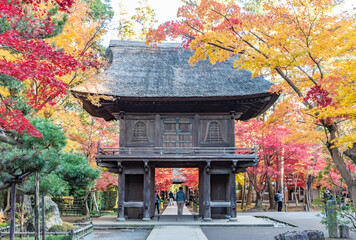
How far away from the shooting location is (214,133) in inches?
763

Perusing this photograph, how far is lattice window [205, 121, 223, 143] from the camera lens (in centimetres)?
1931

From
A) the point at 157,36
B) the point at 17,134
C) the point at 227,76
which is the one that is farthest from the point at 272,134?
the point at 17,134

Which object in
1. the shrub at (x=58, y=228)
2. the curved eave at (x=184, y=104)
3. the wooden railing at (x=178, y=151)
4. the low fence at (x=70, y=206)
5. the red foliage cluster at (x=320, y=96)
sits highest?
the curved eave at (x=184, y=104)

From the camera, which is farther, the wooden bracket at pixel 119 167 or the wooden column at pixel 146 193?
the wooden column at pixel 146 193

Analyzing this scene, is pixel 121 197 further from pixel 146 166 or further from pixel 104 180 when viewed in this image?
pixel 104 180

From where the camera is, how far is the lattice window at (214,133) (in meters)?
19.3

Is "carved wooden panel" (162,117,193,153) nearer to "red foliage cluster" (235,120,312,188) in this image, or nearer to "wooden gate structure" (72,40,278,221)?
"wooden gate structure" (72,40,278,221)

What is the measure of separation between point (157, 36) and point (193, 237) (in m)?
7.32

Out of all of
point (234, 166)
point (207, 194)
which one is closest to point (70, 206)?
point (207, 194)

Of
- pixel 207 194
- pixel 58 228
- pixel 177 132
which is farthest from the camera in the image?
pixel 177 132

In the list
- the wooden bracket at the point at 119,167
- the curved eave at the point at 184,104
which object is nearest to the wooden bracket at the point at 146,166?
the wooden bracket at the point at 119,167

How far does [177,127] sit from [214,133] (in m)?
2.12

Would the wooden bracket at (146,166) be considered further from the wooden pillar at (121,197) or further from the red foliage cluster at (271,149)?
the red foliage cluster at (271,149)

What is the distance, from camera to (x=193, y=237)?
495 inches
